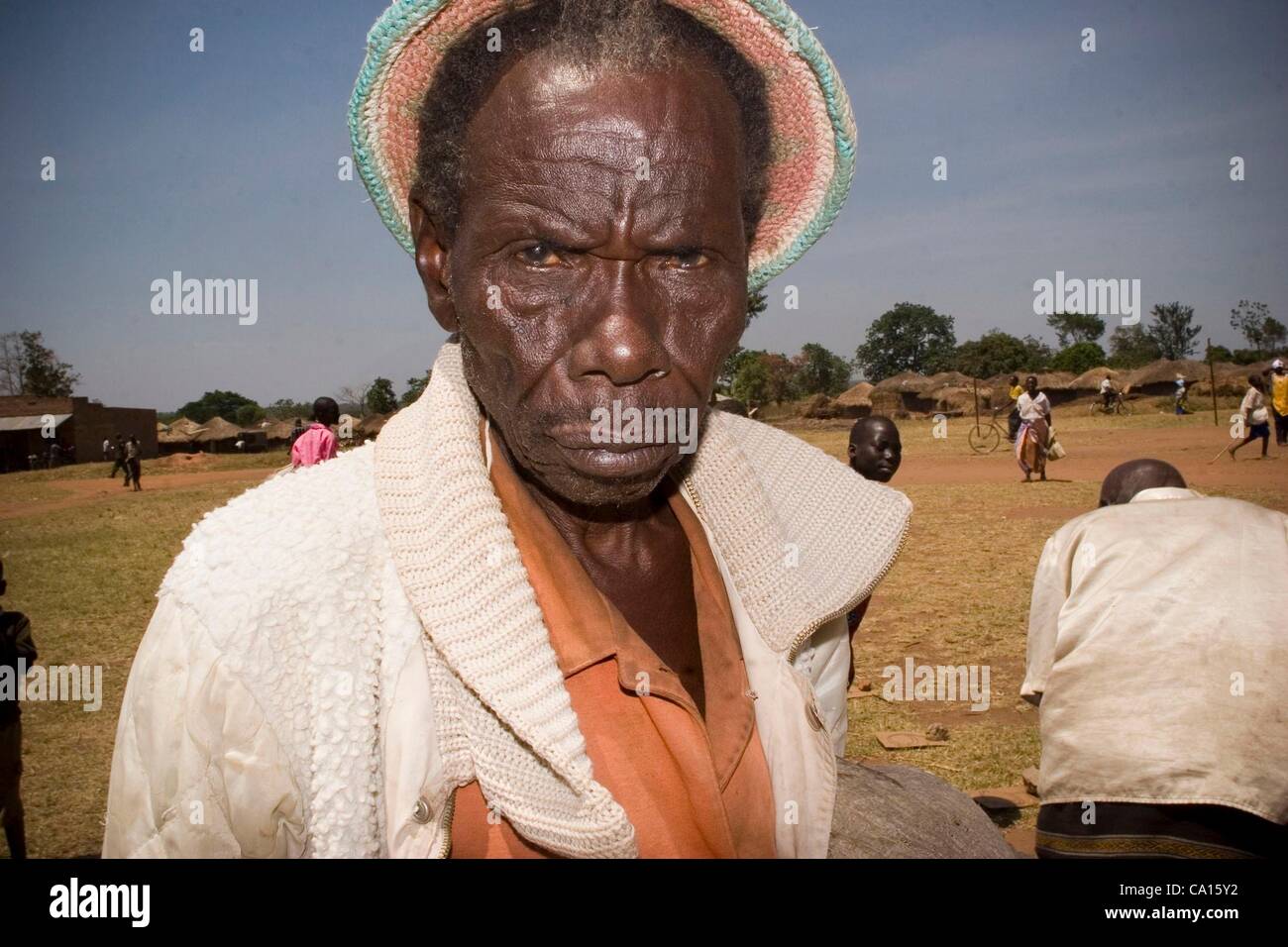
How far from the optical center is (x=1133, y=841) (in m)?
2.75

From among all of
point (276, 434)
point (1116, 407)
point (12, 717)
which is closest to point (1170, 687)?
point (12, 717)

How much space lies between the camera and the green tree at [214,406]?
4362 cm

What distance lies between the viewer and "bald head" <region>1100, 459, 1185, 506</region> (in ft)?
11.3

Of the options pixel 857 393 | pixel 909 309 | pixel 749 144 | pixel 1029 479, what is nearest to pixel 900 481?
pixel 1029 479

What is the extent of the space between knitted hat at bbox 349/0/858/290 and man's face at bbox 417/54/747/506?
0.13 meters

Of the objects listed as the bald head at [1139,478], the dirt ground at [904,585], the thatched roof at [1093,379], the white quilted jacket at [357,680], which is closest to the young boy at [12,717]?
the dirt ground at [904,585]

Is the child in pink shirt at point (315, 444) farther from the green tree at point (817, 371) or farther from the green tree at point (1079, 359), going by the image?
the green tree at point (1079, 359)

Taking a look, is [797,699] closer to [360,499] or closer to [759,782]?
[759,782]

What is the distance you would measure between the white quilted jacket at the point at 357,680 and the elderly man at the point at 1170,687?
2.03 metres

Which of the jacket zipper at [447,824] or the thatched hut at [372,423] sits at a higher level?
the thatched hut at [372,423]

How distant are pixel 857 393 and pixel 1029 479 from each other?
2033cm

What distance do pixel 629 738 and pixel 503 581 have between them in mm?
305
